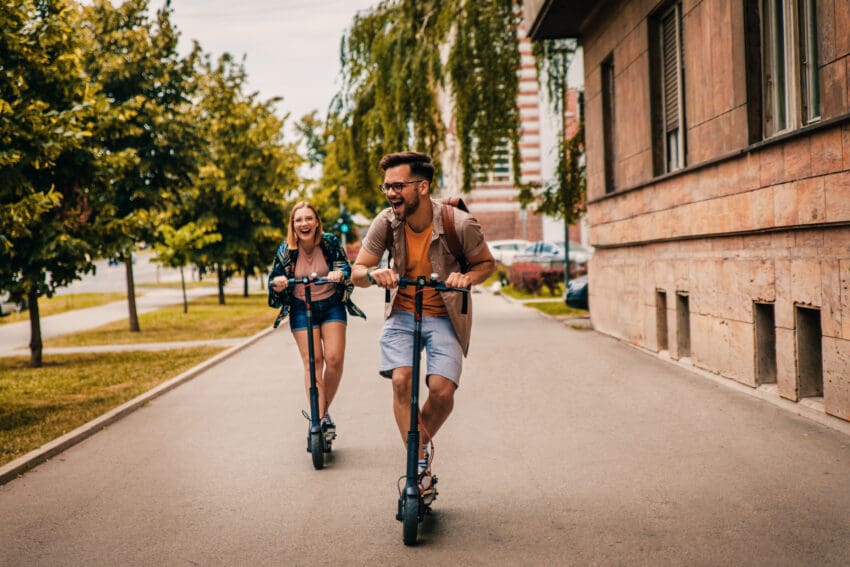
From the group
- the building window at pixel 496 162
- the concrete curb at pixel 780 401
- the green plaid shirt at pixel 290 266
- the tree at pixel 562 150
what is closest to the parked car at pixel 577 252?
the tree at pixel 562 150

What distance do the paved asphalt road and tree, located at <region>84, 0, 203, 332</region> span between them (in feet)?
29.3

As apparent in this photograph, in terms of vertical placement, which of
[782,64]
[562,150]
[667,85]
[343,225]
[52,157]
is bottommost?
[343,225]

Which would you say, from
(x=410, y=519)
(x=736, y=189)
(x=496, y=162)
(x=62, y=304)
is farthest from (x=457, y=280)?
(x=62, y=304)

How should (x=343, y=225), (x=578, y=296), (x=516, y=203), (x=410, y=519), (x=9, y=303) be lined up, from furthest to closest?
(x=516, y=203)
(x=343, y=225)
(x=578, y=296)
(x=9, y=303)
(x=410, y=519)

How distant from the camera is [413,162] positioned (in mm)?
5078

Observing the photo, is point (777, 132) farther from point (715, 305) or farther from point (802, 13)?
point (715, 305)

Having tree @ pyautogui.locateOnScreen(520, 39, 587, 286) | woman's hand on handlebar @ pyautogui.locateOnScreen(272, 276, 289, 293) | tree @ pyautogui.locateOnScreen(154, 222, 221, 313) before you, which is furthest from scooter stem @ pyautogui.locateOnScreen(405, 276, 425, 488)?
tree @ pyautogui.locateOnScreen(154, 222, 221, 313)

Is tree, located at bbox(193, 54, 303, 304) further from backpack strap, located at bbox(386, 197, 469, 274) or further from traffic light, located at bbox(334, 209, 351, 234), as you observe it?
backpack strap, located at bbox(386, 197, 469, 274)

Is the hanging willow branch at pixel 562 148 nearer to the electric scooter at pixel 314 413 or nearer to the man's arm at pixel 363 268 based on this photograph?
the electric scooter at pixel 314 413

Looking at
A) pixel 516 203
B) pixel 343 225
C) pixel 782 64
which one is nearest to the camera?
pixel 782 64

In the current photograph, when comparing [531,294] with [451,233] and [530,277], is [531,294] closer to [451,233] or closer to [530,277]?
[530,277]

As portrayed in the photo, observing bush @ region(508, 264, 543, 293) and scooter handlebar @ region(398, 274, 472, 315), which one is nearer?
scooter handlebar @ region(398, 274, 472, 315)

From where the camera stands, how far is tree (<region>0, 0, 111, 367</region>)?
1133cm

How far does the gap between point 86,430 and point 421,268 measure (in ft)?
14.3
